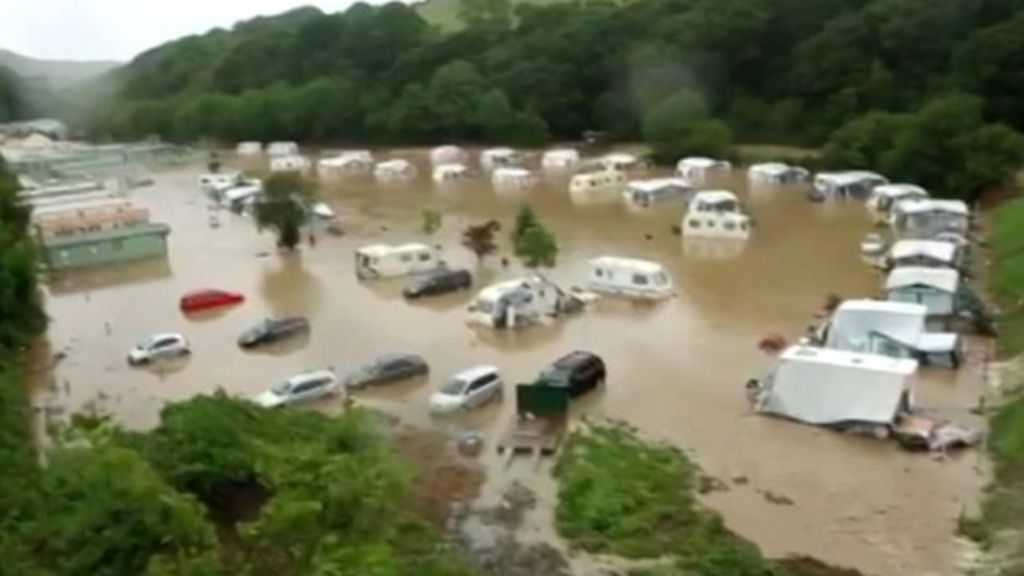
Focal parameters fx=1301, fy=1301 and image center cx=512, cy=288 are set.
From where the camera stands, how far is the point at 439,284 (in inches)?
693

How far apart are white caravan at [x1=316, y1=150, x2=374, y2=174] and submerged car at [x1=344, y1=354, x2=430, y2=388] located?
17354 mm

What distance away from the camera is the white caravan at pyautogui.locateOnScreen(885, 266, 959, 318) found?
49.6 ft

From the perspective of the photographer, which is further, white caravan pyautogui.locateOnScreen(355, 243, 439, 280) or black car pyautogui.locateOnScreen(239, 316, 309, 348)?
white caravan pyautogui.locateOnScreen(355, 243, 439, 280)

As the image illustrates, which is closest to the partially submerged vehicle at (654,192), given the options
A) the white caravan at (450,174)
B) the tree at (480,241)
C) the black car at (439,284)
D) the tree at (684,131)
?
the tree at (684,131)

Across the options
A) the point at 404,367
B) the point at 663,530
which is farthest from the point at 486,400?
the point at 663,530

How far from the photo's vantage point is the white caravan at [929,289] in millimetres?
15133

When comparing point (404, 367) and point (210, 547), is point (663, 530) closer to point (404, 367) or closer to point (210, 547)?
point (210, 547)

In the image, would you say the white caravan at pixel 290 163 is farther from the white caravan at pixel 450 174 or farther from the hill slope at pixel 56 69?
the hill slope at pixel 56 69

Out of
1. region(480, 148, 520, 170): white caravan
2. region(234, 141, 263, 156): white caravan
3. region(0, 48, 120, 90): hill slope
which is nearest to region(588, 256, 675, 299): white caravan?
region(480, 148, 520, 170): white caravan

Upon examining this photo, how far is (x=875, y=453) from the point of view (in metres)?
11.3

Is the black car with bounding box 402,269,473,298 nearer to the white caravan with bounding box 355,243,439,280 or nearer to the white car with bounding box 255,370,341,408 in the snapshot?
the white caravan with bounding box 355,243,439,280

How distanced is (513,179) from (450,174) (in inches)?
72.6

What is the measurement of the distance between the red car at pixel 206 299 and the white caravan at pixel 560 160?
1295cm

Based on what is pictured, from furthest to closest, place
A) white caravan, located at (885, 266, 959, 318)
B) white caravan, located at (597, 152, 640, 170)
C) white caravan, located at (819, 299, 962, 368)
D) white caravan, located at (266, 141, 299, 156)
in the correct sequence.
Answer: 1. white caravan, located at (266, 141, 299, 156)
2. white caravan, located at (597, 152, 640, 170)
3. white caravan, located at (885, 266, 959, 318)
4. white caravan, located at (819, 299, 962, 368)
